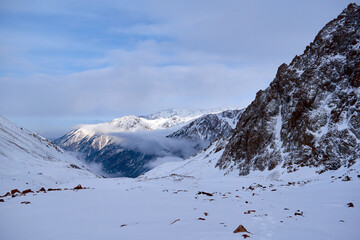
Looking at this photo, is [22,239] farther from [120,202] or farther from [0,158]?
[0,158]

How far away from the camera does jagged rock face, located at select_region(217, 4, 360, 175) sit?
38.8 m

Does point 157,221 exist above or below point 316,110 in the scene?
below

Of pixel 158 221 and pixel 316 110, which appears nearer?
pixel 158 221

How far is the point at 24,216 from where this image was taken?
921 cm

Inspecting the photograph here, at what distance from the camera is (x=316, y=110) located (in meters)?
45.4

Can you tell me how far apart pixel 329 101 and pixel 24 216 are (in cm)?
5160

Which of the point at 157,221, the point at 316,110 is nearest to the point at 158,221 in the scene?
the point at 157,221

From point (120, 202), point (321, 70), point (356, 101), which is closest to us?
point (120, 202)

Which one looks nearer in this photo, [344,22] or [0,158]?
[0,158]

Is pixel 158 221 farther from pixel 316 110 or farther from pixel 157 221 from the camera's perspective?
pixel 316 110

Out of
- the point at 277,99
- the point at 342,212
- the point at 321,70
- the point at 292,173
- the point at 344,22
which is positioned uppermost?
the point at 344,22

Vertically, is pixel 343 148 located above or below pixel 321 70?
below

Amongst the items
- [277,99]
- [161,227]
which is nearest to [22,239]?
[161,227]

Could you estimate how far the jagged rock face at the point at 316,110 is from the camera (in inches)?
1526
